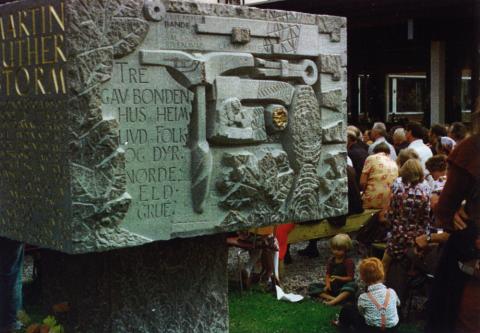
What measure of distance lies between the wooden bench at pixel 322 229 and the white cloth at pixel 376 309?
2.37 meters

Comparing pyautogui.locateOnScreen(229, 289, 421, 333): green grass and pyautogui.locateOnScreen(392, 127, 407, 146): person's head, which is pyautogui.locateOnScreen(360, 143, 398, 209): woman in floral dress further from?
pyautogui.locateOnScreen(229, 289, 421, 333): green grass

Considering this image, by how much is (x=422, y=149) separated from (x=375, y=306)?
11.7 ft

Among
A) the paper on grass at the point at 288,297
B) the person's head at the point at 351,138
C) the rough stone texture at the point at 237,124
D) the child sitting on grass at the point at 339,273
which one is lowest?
the paper on grass at the point at 288,297

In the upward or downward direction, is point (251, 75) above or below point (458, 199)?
above

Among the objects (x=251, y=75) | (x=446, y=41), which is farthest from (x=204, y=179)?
(x=446, y=41)

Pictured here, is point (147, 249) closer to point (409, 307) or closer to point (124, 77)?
point (124, 77)

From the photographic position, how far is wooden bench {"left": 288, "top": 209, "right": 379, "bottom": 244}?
820cm

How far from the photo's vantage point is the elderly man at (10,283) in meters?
5.87

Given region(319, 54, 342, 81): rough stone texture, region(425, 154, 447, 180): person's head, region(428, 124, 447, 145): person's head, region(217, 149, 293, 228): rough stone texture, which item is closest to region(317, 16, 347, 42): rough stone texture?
region(319, 54, 342, 81): rough stone texture

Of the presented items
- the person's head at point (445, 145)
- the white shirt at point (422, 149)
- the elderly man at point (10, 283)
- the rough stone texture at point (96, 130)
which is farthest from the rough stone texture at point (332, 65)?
the white shirt at point (422, 149)

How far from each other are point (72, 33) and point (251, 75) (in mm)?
1324

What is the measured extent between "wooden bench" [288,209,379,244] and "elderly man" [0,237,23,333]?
10.0 ft

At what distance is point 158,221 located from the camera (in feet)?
15.0

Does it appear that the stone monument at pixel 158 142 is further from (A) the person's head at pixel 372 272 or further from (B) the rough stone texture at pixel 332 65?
(A) the person's head at pixel 372 272
